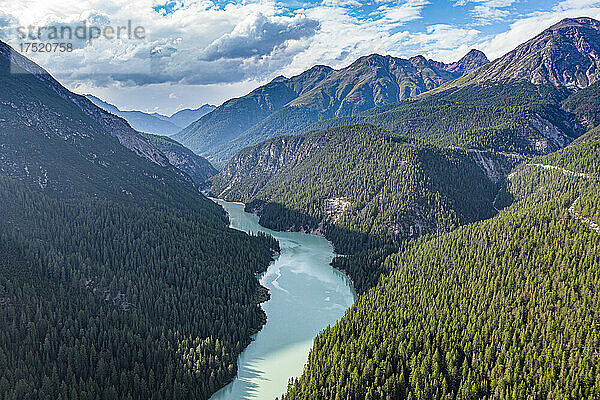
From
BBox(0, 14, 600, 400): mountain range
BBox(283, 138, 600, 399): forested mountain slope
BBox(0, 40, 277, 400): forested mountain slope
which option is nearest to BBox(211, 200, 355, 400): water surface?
BBox(0, 14, 600, 400): mountain range

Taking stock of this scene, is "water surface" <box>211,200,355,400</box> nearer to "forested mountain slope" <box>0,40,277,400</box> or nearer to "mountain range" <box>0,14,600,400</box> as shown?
"mountain range" <box>0,14,600,400</box>

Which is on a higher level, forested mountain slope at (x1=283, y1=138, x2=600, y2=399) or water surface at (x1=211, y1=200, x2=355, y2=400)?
forested mountain slope at (x1=283, y1=138, x2=600, y2=399)

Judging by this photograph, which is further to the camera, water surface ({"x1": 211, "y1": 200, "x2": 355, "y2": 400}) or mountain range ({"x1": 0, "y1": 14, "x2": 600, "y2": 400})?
water surface ({"x1": 211, "y1": 200, "x2": 355, "y2": 400})

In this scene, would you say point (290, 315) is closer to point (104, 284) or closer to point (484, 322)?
point (104, 284)

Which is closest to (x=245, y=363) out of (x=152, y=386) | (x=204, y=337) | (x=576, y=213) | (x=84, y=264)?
(x=204, y=337)

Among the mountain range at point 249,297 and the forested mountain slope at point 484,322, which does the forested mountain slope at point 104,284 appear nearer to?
the mountain range at point 249,297

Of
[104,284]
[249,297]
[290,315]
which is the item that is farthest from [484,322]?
[104,284]
